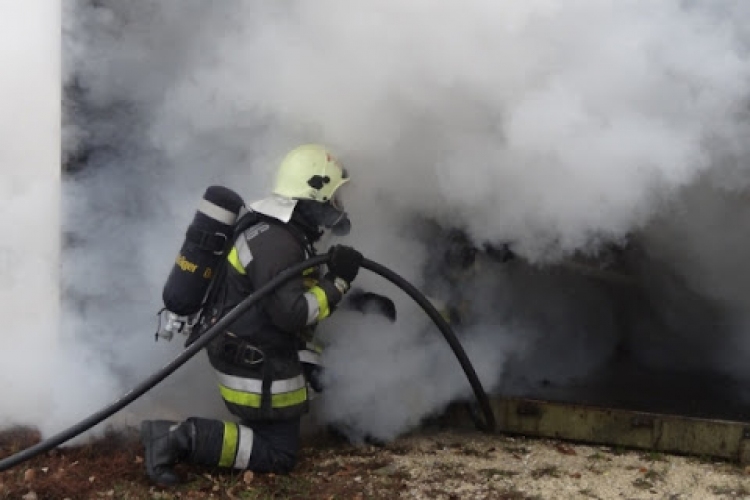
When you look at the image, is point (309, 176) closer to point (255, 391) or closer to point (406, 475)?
point (255, 391)

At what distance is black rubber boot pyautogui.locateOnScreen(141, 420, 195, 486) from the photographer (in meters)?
3.88

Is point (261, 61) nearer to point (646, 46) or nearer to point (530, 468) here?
point (646, 46)

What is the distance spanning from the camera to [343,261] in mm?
3930

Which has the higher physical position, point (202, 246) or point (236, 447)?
point (202, 246)

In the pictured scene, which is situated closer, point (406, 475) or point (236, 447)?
point (236, 447)

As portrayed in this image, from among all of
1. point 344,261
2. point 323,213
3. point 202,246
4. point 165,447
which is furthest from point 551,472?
point 202,246

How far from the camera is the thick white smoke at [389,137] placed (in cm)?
398

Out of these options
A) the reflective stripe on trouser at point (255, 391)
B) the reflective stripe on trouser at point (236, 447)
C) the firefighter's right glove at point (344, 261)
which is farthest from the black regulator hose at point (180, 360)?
the reflective stripe on trouser at point (236, 447)

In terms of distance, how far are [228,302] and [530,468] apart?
170 cm

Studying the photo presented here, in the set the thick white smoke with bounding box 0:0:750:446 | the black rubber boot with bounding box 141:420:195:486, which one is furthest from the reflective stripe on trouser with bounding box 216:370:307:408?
the thick white smoke with bounding box 0:0:750:446

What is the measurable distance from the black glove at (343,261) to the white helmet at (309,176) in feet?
0.90

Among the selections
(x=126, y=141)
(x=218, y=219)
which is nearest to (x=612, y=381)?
(x=218, y=219)

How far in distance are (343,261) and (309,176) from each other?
1.44 feet

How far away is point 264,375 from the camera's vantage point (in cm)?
400
